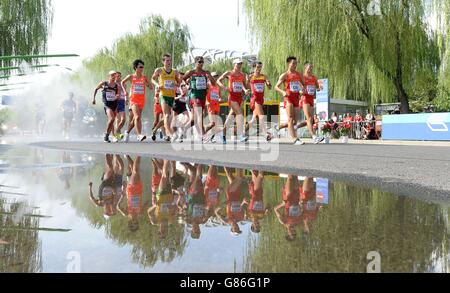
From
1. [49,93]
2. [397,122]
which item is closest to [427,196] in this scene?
[397,122]

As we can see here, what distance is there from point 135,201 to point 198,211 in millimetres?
548

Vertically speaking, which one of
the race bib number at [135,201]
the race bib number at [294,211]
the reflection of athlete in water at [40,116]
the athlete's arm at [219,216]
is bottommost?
the race bib number at [294,211]

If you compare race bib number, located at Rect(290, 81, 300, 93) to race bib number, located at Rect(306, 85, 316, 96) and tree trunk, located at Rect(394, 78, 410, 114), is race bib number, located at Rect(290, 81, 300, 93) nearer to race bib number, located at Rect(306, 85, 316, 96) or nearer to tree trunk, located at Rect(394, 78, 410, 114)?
race bib number, located at Rect(306, 85, 316, 96)

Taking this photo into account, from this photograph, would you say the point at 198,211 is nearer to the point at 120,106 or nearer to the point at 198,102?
the point at 198,102

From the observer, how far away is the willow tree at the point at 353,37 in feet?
59.0

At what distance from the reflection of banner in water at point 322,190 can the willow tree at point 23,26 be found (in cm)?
1760

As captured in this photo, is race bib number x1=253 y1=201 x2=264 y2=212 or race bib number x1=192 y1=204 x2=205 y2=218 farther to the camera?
race bib number x1=253 y1=201 x2=264 y2=212

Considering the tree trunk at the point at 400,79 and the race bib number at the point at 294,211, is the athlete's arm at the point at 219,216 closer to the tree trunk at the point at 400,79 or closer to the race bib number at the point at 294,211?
the race bib number at the point at 294,211

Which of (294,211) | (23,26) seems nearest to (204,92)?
(294,211)

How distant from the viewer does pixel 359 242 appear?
1.94 metres

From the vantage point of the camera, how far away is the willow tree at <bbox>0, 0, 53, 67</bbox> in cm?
1833

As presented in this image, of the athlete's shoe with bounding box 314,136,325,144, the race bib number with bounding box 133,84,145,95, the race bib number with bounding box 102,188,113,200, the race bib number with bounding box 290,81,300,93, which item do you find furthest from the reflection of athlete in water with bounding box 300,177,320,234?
the race bib number with bounding box 133,84,145,95

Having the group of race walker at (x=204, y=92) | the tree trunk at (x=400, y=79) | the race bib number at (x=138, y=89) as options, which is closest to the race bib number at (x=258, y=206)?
the group of race walker at (x=204, y=92)

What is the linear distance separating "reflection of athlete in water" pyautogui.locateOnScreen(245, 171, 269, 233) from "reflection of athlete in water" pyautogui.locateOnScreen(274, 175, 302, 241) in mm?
99
